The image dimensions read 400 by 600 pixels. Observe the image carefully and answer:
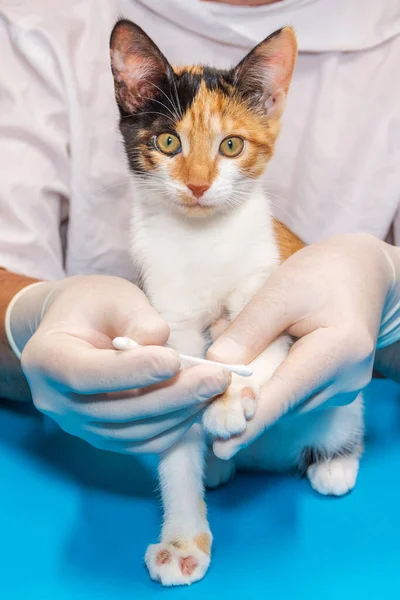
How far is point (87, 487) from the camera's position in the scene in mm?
1047

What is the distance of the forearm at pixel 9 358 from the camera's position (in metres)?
1.18

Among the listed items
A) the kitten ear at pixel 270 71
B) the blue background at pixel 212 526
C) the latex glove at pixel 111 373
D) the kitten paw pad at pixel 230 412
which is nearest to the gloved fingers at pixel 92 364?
the latex glove at pixel 111 373

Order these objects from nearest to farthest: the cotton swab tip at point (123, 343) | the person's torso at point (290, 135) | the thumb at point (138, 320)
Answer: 1. the cotton swab tip at point (123, 343)
2. the thumb at point (138, 320)
3. the person's torso at point (290, 135)

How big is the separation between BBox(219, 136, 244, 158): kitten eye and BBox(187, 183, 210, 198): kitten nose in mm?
89

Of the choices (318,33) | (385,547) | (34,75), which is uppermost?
(318,33)

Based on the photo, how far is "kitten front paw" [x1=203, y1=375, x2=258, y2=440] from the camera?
0.80 meters

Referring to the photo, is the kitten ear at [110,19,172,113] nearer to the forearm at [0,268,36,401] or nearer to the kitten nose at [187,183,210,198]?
the kitten nose at [187,183,210,198]

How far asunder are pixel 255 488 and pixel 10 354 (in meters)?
0.54

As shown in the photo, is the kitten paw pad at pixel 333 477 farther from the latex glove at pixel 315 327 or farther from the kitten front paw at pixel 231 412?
the kitten front paw at pixel 231 412

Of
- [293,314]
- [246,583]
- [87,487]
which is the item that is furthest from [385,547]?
[87,487]

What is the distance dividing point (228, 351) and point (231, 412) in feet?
0.30

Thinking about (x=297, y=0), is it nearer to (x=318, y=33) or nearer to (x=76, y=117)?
(x=318, y=33)

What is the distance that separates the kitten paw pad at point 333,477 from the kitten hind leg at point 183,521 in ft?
0.65

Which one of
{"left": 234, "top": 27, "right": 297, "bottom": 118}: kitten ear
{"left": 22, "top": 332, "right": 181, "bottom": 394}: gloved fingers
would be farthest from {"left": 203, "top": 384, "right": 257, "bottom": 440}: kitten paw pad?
{"left": 234, "top": 27, "right": 297, "bottom": 118}: kitten ear
